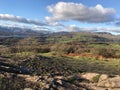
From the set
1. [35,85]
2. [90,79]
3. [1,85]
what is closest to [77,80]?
[90,79]

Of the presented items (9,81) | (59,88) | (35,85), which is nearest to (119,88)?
(59,88)

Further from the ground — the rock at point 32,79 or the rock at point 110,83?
the rock at point 32,79

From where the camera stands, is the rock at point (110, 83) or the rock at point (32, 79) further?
the rock at point (110, 83)

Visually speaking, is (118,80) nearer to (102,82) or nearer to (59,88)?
(102,82)

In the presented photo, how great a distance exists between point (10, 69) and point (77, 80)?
5259 millimetres

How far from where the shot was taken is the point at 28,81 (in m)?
18.5

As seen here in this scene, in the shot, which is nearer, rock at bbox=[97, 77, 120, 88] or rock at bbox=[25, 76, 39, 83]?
rock at bbox=[25, 76, 39, 83]

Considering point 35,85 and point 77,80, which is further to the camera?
point 77,80

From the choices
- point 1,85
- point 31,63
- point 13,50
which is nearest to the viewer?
point 1,85

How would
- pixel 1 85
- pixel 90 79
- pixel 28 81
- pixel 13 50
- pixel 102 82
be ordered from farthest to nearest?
pixel 13 50
pixel 90 79
pixel 102 82
pixel 28 81
pixel 1 85

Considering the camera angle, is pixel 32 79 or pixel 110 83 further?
pixel 110 83

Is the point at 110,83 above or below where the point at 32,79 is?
below

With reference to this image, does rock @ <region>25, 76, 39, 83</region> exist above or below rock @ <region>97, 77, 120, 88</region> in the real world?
above

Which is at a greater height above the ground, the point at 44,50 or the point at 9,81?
the point at 9,81
